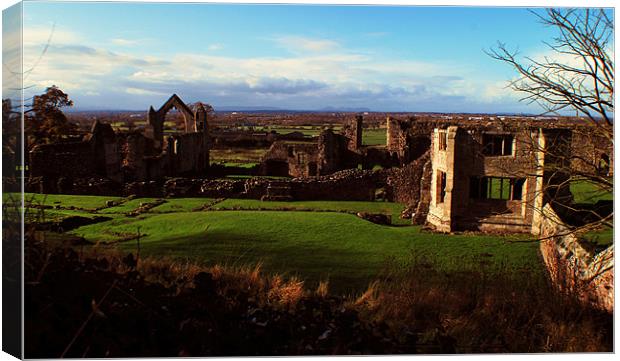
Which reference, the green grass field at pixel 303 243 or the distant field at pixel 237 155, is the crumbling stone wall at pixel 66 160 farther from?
the distant field at pixel 237 155

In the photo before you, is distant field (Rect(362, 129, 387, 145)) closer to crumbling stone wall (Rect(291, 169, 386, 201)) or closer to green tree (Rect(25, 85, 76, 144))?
crumbling stone wall (Rect(291, 169, 386, 201))

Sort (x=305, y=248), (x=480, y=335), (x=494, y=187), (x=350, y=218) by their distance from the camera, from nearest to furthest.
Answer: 1. (x=480, y=335)
2. (x=305, y=248)
3. (x=350, y=218)
4. (x=494, y=187)

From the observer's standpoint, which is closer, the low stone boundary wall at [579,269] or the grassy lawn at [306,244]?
the low stone boundary wall at [579,269]

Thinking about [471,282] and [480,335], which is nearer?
[480,335]

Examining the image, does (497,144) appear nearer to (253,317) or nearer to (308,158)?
(253,317)

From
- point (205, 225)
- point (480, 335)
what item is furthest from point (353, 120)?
point (480, 335)

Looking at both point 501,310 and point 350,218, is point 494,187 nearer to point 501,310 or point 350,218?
point 350,218

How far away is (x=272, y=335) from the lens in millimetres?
6074

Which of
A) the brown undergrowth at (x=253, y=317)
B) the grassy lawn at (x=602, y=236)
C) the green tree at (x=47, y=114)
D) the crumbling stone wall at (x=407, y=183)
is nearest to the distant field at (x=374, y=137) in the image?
the crumbling stone wall at (x=407, y=183)

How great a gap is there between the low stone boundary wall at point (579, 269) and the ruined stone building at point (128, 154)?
1238 centimetres

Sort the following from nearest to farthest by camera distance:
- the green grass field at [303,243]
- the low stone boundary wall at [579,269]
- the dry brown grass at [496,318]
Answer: the dry brown grass at [496,318], the low stone boundary wall at [579,269], the green grass field at [303,243]

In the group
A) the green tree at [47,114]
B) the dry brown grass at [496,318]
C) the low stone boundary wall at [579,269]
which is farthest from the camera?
the green tree at [47,114]

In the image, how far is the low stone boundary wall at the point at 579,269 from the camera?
682 centimetres

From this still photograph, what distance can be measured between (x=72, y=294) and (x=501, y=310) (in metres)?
4.88
